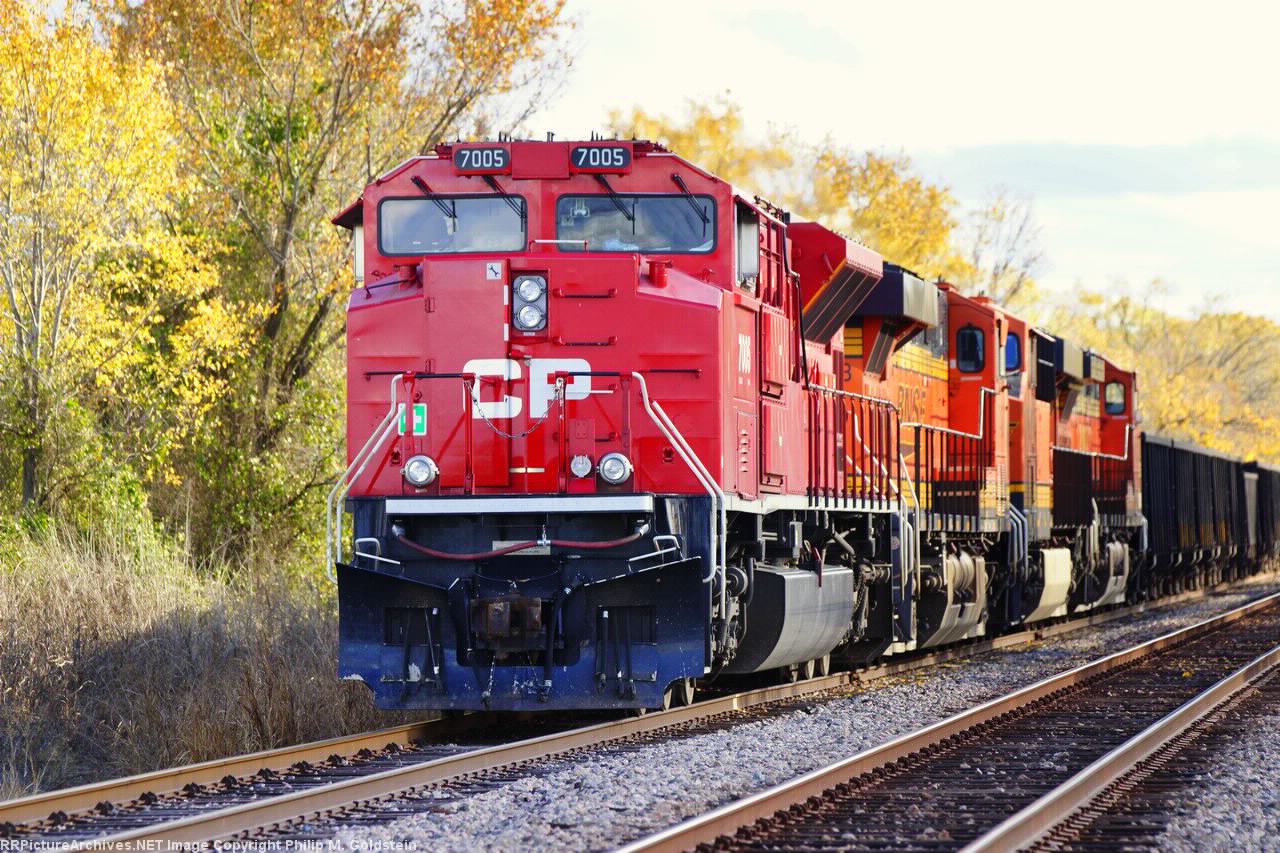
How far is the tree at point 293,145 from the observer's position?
23.0 metres

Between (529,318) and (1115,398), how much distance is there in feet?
70.9

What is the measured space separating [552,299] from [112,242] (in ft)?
35.7

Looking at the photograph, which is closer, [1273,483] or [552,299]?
[552,299]

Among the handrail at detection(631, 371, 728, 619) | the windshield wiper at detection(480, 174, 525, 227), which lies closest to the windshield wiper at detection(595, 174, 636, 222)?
the windshield wiper at detection(480, 174, 525, 227)

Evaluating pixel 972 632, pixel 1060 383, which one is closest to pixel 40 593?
pixel 972 632

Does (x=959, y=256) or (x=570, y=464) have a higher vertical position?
(x=959, y=256)

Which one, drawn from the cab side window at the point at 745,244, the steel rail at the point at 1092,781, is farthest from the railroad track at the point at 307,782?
the cab side window at the point at 745,244

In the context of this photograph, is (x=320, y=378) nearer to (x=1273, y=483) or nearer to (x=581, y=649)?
(x=581, y=649)

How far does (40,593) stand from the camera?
48.9ft

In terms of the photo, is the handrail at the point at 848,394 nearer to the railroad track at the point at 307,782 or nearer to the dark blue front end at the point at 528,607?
the railroad track at the point at 307,782

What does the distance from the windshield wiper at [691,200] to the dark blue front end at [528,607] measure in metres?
2.00

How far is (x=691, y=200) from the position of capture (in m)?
10.7

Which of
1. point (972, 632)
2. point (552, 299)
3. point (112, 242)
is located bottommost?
point (972, 632)

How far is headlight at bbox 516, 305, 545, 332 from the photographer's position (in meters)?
10.2
